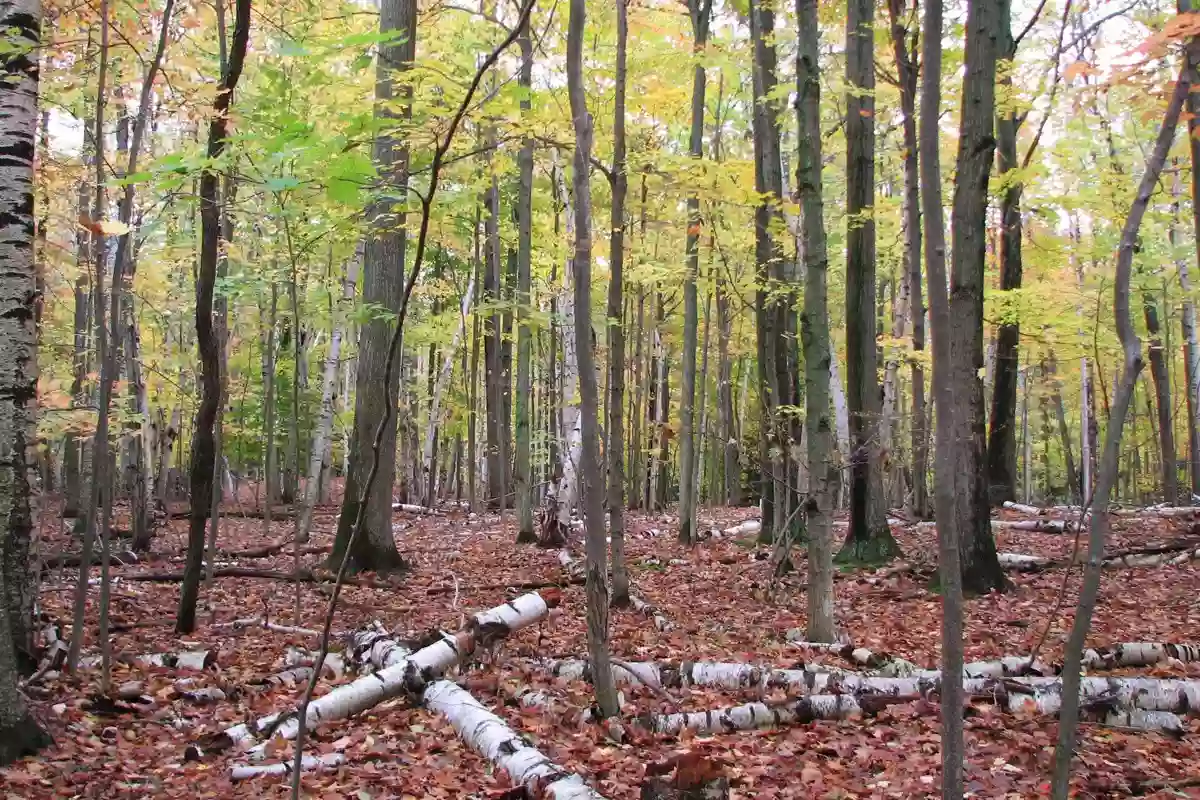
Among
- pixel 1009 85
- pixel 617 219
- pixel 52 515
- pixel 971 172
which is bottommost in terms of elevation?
pixel 52 515

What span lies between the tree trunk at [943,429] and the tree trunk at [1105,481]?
374mm

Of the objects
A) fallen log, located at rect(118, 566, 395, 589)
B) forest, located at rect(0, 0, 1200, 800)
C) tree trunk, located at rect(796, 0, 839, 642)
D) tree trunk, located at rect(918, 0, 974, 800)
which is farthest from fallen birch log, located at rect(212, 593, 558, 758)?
tree trunk, located at rect(918, 0, 974, 800)

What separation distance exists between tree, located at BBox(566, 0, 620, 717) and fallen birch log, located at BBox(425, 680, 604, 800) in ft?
2.24

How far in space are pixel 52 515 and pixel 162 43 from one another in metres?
15.7

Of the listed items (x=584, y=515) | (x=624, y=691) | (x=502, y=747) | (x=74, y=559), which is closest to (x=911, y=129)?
(x=584, y=515)

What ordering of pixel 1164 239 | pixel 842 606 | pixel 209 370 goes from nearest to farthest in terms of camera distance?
pixel 209 370, pixel 842 606, pixel 1164 239

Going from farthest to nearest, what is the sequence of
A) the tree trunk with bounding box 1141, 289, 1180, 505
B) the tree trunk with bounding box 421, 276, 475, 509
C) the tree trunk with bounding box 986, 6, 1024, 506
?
1. the tree trunk with bounding box 421, 276, 475, 509
2. the tree trunk with bounding box 986, 6, 1024, 506
3. the tree trunk with bounding box 1141, 289, 1180, 505

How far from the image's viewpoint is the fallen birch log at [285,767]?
4004 mm

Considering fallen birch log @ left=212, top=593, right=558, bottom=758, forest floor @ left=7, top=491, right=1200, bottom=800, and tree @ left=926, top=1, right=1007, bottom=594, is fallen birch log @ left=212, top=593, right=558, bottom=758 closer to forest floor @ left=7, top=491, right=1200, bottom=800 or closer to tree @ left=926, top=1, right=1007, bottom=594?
forest floor @ left=7, top=491, right=1200, bottom=800

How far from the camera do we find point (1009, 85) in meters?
10.5

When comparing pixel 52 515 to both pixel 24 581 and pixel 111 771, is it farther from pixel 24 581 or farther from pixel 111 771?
pixel 111 771

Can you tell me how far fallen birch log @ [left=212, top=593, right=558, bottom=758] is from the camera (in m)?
4.56

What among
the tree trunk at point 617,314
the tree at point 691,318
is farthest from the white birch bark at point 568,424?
the tree trunk at point 617,314

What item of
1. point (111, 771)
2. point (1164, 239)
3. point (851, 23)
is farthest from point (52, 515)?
point (1164, 239)
